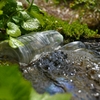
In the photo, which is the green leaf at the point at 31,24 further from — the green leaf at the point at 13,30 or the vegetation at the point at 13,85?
the vegetation at the point at 13,85

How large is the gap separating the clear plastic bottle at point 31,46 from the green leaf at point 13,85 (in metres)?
2.43

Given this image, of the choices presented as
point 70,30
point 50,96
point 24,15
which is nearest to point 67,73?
point 24,15

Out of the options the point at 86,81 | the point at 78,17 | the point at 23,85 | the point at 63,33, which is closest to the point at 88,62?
the point at 86,81

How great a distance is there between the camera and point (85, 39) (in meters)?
4.19

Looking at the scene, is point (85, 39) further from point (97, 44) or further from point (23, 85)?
point (23, 85)

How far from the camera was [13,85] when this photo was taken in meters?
0.18

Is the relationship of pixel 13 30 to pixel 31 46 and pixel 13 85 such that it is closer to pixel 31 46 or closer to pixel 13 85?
pixel 31 46

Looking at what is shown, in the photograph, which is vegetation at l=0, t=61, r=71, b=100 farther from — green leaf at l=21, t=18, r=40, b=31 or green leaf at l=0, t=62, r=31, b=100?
green leaf at l=21, t=18, r=40, b=31

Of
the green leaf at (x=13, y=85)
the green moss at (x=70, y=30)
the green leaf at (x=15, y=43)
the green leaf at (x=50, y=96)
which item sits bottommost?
the green moss at (x=70, y=30)

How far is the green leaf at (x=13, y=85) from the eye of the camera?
176 millimetres

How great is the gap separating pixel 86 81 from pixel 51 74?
336mm

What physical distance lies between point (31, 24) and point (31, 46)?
24 cm

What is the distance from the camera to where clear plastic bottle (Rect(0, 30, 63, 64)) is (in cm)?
264

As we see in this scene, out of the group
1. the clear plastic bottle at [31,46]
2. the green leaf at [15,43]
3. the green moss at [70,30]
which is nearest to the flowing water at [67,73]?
the clear plastic bottle at [31,46]
